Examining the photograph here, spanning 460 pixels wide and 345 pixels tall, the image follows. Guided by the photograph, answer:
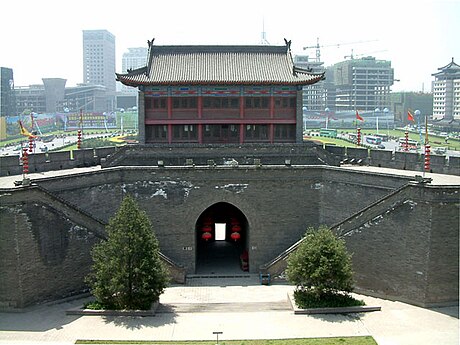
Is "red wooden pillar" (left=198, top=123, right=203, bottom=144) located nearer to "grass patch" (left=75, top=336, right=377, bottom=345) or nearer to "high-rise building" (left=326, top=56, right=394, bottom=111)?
"grass patch" (left=75, top=336, right=377, bottom=345)

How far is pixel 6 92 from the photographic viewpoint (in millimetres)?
85312

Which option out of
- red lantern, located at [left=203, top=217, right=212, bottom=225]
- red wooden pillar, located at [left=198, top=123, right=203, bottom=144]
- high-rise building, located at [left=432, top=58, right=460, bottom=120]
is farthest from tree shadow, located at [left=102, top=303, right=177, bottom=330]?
high-rise building, located at [left=432, top=58, right=460, bottom=120]

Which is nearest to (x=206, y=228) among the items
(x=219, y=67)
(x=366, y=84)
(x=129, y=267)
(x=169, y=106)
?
(x=169, y=106)

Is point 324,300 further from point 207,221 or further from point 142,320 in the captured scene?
point 207,221

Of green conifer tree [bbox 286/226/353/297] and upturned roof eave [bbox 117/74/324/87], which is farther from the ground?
upturned roof eave [bbox 117/74/324/87]

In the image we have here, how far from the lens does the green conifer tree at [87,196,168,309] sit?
18.3m

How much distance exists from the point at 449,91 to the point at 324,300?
8878 centimetres

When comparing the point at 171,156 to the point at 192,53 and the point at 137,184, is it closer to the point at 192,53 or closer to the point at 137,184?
the point at 137,184

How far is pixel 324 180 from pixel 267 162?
3403 millimetres

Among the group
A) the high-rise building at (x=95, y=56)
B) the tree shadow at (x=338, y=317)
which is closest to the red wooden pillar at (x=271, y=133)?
the tree shadow at (x=338, y=317)

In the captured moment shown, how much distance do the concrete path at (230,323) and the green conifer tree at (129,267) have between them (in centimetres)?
75

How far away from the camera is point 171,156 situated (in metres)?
→ 25.9

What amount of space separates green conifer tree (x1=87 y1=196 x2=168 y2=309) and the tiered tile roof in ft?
38.1

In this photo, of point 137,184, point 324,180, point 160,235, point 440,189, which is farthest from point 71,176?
point 440,189
